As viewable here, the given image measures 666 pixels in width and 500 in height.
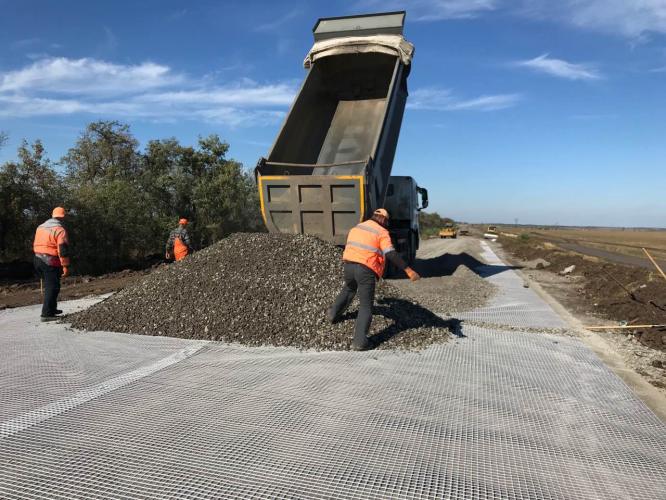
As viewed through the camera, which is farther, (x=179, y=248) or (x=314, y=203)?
(x=179, y=248)

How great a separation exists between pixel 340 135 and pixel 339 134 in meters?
0.04

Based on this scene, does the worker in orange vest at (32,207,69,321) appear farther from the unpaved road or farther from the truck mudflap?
the unpaved road

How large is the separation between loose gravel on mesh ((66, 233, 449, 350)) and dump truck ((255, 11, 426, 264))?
1013 mm

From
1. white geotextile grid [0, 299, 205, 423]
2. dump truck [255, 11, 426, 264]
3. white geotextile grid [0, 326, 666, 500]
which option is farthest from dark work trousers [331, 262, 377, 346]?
dump truck [255, 11, 426, 264]

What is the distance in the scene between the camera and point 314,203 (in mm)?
7477

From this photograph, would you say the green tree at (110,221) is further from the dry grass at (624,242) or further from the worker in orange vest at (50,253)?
the dry grass at (624,242)

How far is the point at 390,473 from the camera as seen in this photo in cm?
235

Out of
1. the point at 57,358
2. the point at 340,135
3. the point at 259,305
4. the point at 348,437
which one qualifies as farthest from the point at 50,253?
the point at 340,135

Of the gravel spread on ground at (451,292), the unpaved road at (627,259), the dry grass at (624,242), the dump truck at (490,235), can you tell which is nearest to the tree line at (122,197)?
the gravel spread on ground at (451,292)

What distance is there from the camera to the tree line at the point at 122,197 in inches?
500

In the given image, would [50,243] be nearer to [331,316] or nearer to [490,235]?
[331,316]

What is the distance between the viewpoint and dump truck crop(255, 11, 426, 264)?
7.43 meters

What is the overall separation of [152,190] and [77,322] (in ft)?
39.3

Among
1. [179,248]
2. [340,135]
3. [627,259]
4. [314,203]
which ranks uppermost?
[340,135]
